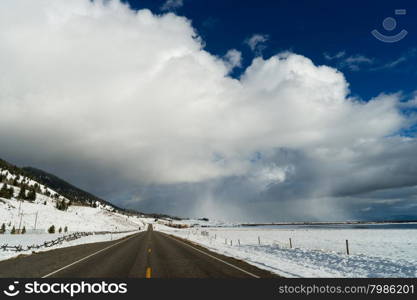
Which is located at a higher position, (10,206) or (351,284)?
(10,206)

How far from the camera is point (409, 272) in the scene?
1630 cm

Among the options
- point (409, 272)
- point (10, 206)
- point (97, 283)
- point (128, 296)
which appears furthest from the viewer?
point (10, 206)

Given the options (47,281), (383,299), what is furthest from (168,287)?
(383,299)

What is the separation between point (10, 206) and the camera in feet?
389

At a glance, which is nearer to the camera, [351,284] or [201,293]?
[201,293]

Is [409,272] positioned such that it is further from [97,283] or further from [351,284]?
[97,283]

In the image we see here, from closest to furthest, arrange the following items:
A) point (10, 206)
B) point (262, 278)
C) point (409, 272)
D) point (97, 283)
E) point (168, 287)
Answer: point (168, 287)
point (97, 283)
point (262, 278)
point (409, 272)
point (10, 206)

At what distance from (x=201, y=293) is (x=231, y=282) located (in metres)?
1.96

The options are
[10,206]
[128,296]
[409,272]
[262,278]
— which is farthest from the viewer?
[10,206]

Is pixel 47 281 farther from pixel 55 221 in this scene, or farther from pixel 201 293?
pixel 55 221

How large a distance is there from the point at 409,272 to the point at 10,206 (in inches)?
5401

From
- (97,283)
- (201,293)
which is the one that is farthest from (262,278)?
(97,283)

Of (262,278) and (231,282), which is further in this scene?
(262,278)

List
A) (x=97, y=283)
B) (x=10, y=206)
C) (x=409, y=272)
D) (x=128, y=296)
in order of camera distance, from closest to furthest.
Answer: (x=128, y=296) < (x=97, y=283) < (x=409, y=272) < (x=10, y=206)
